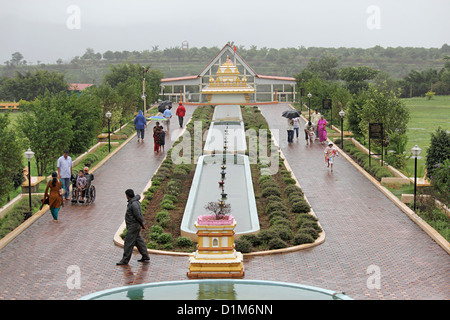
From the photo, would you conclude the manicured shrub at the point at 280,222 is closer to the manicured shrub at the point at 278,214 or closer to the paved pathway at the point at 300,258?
the manicured shrub at the point at 278,214

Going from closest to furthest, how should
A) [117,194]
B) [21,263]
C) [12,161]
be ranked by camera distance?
1. [21,263]
2. [12,161]
3. [117,194]

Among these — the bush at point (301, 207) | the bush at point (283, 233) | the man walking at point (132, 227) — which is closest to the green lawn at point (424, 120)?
the bush at point (301, 207)

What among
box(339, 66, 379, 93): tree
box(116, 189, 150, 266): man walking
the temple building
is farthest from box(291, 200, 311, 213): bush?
box(339, 66, 379, 93): tree

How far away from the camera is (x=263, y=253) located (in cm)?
1600

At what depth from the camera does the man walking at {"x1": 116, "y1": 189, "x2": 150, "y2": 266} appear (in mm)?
14914

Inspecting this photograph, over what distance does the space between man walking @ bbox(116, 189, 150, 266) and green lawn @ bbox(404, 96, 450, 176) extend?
12.5 m

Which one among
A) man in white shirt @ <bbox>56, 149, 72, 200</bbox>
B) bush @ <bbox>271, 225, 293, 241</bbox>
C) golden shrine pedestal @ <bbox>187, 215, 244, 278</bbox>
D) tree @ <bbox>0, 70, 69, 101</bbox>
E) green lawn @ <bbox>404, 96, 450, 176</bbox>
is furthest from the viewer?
tree @ <bbox>0, 70, 69, 101</bbox>

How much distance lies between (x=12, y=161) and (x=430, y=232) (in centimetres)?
1185

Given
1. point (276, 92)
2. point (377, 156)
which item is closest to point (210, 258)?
point (377, 156)

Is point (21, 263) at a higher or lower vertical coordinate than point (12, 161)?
lower

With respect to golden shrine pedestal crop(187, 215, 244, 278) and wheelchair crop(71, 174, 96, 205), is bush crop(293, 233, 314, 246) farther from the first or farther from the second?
wheelchair crop(71, 174, 96, 205)

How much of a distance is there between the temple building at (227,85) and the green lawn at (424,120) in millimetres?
9884
